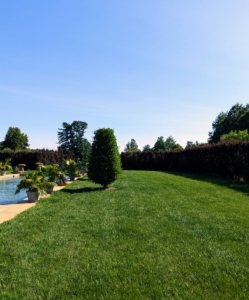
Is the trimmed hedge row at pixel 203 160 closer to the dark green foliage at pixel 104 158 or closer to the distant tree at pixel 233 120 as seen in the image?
the dark green foliage at pixel 104 158

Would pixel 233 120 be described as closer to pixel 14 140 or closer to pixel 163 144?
pixel 163 144

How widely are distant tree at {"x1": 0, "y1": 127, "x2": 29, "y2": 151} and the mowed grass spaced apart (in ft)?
186

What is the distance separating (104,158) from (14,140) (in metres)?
53.8

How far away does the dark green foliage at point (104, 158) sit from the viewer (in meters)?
11.1

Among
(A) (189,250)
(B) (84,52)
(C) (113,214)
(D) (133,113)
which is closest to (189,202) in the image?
(C) (113,214)

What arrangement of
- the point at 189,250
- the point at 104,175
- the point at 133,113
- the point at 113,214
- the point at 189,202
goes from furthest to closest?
the point at 133,113, the point at 104,175, the point at 189,202, the point at 113,214, the point at 189,250

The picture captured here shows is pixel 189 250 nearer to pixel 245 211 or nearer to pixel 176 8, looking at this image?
pixel 245 211

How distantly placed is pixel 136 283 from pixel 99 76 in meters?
12.4

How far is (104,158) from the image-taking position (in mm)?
11078

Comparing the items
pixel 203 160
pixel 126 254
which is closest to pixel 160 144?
pixel 203 160

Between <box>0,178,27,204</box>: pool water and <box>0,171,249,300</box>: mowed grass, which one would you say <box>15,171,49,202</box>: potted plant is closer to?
<box>0,178,27,204</box>: pool water

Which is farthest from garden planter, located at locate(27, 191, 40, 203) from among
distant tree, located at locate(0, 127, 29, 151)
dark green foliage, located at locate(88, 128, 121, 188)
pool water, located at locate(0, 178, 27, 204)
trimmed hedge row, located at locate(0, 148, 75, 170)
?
distant tree, located at locate(0, 127, 29, 151)

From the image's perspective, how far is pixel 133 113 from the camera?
66.3ft

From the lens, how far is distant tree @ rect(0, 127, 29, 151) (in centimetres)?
5881
